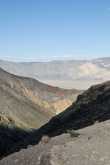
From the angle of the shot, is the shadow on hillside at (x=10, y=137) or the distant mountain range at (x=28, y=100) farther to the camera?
the distant mountain range at (x=28, y=100)

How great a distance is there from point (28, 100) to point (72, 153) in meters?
81.8

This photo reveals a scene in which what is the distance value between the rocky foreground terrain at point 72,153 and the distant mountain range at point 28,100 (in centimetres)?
4475

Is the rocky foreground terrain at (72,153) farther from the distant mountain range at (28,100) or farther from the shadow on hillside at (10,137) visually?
the distant mountain range at (28,100)

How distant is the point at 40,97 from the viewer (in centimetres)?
10238

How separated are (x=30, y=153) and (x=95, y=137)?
211 centimetres

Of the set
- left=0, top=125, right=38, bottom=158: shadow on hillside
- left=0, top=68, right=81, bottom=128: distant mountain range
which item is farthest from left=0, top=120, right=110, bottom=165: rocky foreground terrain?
left=0, top=68, right=81, bottom=128: distant mountain range

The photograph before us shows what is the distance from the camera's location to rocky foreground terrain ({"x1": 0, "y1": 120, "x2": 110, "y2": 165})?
1134 centimetres

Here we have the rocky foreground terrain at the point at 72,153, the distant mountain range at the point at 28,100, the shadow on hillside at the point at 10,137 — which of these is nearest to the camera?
the rocky foreground terrain at the point at 72,153

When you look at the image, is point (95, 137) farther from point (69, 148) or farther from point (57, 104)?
point (57, 104)

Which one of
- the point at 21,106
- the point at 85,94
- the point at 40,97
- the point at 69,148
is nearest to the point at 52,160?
the point at 69,148

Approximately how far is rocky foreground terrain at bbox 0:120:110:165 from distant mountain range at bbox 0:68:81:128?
4475 cm

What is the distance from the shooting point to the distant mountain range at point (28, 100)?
7375 cm

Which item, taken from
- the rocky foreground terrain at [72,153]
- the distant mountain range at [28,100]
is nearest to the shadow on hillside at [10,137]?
the distant mountain range at [28,100]

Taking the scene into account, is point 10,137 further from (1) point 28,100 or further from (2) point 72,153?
(2) point 72,153
